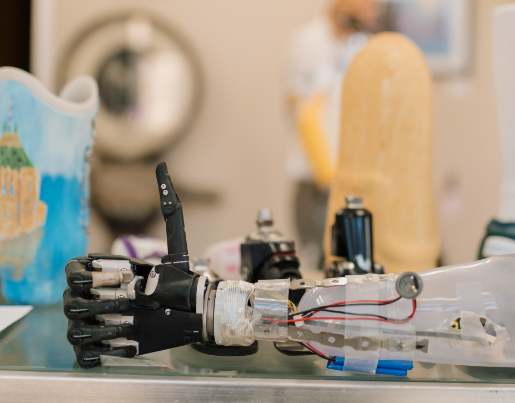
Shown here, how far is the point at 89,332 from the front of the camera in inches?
9.0

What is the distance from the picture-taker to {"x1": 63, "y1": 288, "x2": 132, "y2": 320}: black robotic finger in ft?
0.75

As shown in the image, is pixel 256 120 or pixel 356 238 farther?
pixel 256 120

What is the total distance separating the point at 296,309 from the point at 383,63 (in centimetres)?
25

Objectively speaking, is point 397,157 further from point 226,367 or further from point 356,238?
point 226,367

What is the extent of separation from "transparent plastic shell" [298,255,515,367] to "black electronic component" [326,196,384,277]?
0.09m

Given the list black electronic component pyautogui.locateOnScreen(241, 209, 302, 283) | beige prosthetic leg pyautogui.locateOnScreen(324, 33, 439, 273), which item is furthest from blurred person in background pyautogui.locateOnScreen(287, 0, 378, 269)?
black electronic component pyautogui.locateOnScreen(241, 209, 302, 283)

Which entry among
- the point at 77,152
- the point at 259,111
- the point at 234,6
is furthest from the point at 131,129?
the point at 77,152

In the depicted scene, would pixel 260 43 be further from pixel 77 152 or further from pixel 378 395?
pixel 378 395

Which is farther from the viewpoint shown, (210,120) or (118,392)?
(210,120)

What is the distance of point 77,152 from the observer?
1.17 ft

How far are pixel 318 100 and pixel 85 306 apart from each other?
2.99ft

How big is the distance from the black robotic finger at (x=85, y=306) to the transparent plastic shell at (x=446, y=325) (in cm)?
10

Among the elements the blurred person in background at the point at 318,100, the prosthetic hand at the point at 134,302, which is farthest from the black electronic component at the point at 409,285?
the blurred person in background at the point at 318,100

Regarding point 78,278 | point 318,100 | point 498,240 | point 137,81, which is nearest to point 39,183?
point 78,278
